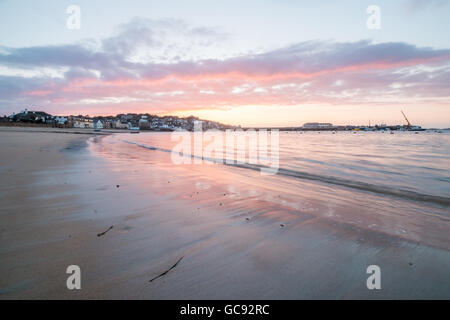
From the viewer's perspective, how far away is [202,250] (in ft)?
9.03

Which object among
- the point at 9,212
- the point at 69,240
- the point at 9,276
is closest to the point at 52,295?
the point at 9,276

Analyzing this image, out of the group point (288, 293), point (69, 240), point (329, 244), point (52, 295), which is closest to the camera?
point (52, 295)

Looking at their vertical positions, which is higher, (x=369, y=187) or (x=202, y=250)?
(x=202, y=250)

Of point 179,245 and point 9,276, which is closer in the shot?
point 9,276

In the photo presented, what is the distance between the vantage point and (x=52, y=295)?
1.88 m

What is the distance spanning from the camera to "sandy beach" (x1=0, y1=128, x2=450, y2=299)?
80.7 inches

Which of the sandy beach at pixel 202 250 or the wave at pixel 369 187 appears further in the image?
the wave at pixel 369 187

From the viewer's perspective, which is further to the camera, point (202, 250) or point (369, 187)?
point (369, 187)

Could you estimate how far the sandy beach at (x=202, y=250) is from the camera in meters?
2.05

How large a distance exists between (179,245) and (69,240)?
1.44 m

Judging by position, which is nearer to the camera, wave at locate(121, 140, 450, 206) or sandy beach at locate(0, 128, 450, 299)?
sandy beach at locate(0, 128, 450, 299)

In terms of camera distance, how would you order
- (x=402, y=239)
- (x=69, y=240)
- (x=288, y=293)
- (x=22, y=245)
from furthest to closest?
(x=402, y=239) < (x=69, y=240) < (x=22, y=245) < (x=288, y=293)
